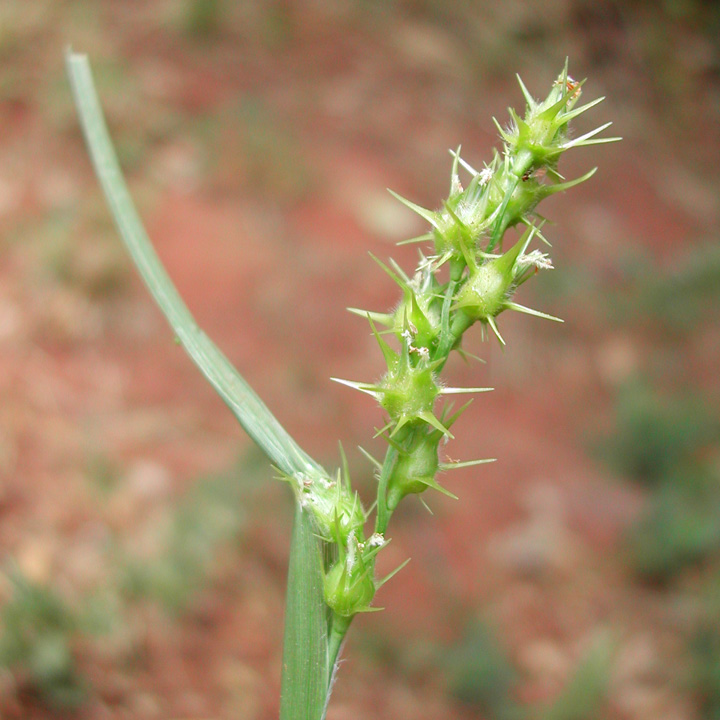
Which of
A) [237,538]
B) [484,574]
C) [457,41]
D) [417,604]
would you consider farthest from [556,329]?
[457,41]

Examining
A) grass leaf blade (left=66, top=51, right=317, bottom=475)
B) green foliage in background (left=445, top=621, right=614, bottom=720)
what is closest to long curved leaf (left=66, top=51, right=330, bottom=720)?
grass leaf blade (left=66, top=51, right=317, bottom=475)

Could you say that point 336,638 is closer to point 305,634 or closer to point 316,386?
point 305,634

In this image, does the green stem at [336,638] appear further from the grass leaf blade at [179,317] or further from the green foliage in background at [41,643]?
the green foliage in background at [41,643]

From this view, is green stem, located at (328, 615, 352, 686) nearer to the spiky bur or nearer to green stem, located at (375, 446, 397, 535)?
the spiky bur

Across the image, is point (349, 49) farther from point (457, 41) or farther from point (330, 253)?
point (330, 253)

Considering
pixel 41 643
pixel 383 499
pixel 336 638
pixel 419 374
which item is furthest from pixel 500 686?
pixel 419 374
